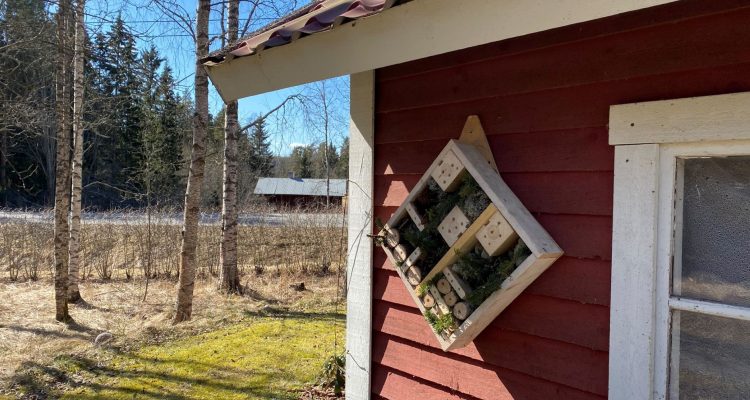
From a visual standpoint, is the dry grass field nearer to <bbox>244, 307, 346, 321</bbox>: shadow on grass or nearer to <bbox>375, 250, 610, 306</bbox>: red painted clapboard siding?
<bbox>244, 307, 346, 321</bbox>: shadow on grass

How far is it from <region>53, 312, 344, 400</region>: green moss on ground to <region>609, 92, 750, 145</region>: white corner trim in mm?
2731

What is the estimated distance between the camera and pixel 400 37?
4.84 feet

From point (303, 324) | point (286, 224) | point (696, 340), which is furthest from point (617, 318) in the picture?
point (286, 224)

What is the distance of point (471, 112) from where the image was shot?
75.7 inches

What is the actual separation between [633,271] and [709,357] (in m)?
0.30

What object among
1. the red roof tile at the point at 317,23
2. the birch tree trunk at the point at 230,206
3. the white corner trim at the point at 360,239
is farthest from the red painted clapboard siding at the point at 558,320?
the birch tree trunk at the point at 230,206

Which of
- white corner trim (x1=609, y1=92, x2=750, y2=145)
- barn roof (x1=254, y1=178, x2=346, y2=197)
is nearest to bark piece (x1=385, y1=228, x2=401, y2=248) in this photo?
white corner trim (x1=609, y1=92, x2=750, y2=145)

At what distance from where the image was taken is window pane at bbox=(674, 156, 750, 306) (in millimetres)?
1290

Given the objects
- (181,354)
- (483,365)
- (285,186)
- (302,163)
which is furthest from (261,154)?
(483,365)

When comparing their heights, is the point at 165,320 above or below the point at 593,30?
below

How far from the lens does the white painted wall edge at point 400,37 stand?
45.4 inches

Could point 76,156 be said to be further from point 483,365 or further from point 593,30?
point 593,30

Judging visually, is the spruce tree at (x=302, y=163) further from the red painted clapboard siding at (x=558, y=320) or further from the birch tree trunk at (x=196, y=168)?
the red painted clapboard siding at (x=558, y=320)

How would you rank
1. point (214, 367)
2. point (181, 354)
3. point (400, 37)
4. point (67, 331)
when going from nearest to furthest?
point (400, 37) < point (214, 367) < point (181, 354) < point (67, 331)
